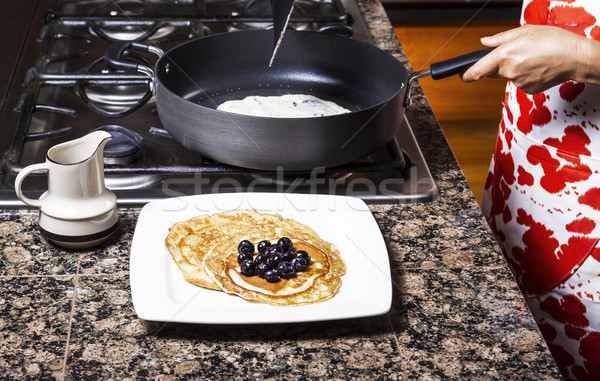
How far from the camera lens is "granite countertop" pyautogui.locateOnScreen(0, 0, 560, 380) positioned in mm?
764

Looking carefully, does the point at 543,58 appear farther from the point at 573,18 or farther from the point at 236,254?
the point at 236,254

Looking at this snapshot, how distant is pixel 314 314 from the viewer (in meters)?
0.79

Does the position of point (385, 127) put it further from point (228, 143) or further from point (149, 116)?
point (149, 116)

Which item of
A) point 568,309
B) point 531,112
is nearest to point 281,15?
point 531,112

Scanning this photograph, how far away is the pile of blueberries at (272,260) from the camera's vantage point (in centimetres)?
84

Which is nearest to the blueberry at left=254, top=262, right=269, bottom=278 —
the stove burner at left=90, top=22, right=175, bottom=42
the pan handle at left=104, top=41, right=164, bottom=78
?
the pan handle at left=104, top=41, right=164, bottom=78

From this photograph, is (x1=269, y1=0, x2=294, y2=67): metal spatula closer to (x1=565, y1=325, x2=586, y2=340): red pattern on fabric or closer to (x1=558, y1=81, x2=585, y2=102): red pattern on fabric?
(x1=558, y1=81, x2=585, y2=102): red pattern on fabric

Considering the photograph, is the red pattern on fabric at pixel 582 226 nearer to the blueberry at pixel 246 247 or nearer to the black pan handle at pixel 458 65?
the black pan handle at pixel 458 65

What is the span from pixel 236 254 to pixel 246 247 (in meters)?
0.03

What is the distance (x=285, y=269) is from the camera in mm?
839

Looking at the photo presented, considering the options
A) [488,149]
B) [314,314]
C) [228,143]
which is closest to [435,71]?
[228,143]

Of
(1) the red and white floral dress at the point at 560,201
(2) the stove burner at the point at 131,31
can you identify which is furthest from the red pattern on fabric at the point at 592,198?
(2) the stove burner at the point at 131,31

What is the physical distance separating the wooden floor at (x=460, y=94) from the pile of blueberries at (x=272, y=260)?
1.97 metres

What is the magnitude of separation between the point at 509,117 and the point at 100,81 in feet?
2.78
